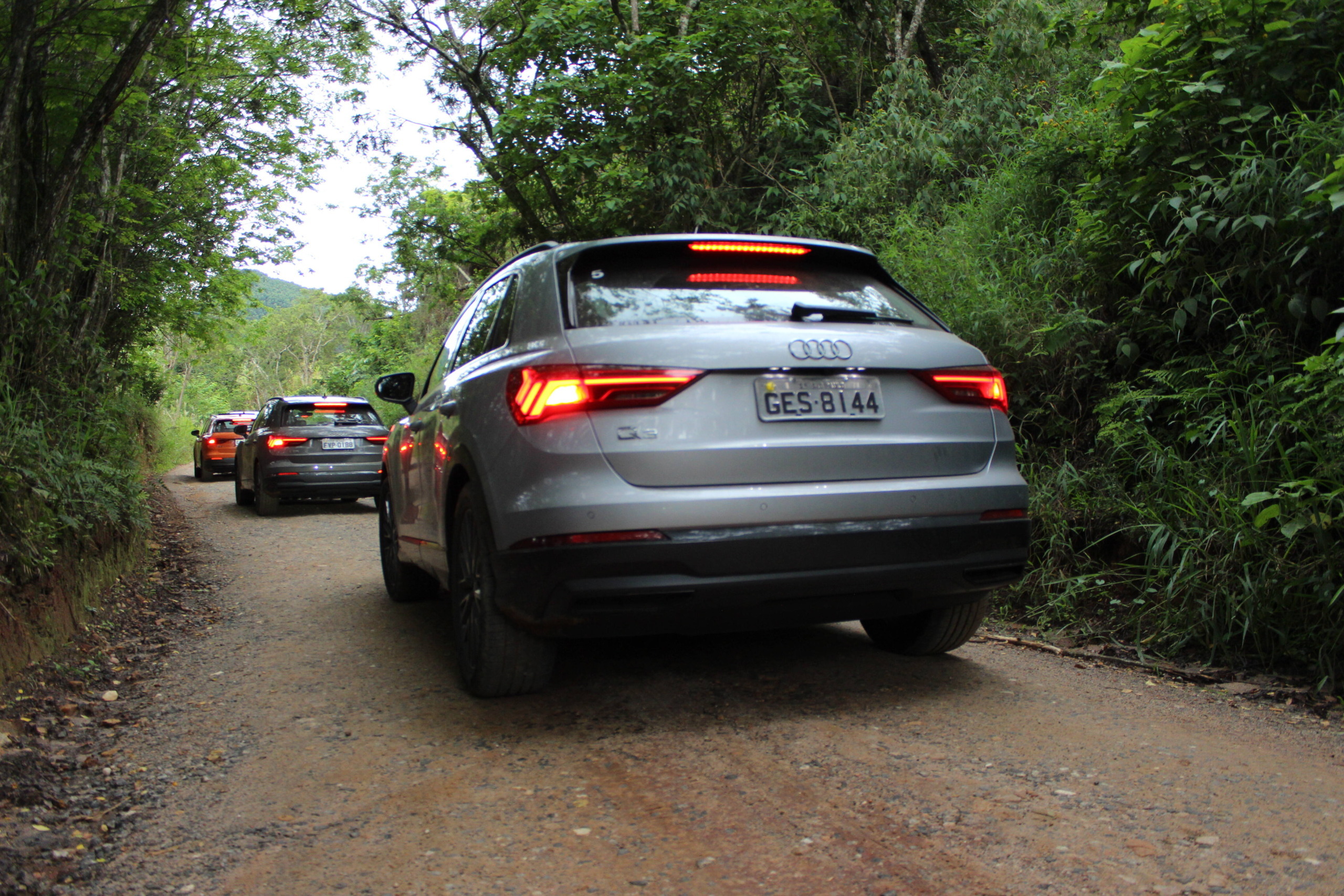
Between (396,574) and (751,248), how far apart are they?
379 cm

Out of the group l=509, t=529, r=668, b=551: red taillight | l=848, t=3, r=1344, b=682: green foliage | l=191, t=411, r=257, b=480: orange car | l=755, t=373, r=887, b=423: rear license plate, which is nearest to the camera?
l=509, t=529, r=668, b=551: red taillight

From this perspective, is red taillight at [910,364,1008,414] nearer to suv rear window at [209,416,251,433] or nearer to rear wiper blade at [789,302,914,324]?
rear wiper blade at [789,302,914,324]

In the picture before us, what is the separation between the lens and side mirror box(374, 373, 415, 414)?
20.0 ft

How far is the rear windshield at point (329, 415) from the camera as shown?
44.1 ft

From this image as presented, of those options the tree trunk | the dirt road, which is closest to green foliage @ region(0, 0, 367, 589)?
the dirt road

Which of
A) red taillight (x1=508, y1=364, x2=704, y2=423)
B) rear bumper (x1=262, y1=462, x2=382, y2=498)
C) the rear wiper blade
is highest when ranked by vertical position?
the rear wiper blade

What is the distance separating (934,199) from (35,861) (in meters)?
10.00

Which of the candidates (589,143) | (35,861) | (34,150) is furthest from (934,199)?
(35,861)

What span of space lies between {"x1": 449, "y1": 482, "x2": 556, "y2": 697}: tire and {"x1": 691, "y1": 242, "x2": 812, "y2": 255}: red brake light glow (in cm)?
127

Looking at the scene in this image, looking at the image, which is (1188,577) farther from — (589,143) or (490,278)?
(589,143)

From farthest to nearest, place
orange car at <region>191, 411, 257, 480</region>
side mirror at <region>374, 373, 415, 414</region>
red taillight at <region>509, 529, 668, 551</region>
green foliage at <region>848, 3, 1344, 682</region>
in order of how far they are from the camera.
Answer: orange car at <region>191, 411, 257, 480</region> < side mirror at <region>374, 373, 415, 414</region> < green foliage at <region>848, 3, 1344, 682</region> < red taillight at <region>509, 529, 668, 551</region>

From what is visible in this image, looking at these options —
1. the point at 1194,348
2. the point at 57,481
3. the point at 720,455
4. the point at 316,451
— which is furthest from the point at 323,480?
the point at 720,455

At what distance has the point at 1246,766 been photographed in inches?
129

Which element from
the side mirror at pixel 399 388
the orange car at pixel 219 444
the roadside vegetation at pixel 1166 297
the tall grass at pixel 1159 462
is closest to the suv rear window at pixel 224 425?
the orange car at pixel 219 444
